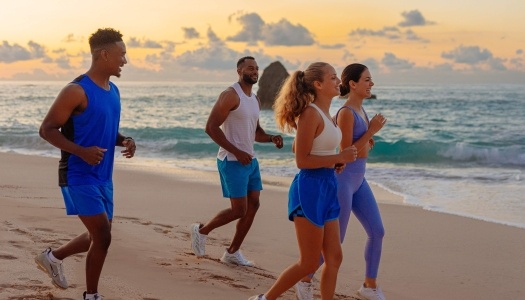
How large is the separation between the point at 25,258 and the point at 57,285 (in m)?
1.03

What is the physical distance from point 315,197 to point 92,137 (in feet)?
4.65

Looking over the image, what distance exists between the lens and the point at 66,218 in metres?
8.25

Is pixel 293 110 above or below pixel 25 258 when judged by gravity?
above

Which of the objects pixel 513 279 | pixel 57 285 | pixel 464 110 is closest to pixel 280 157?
pixel 513 279

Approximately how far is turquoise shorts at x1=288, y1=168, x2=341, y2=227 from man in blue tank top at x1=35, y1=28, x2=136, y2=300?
119 centimetres

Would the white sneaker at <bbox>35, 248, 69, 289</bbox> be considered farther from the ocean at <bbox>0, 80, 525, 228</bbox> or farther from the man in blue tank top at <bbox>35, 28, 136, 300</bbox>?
the ocean at <bbox>0, 80, 525, 228</bbox>

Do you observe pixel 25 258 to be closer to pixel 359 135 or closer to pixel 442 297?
pixel 359 135

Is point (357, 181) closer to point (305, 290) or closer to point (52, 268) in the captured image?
point (305, 290)

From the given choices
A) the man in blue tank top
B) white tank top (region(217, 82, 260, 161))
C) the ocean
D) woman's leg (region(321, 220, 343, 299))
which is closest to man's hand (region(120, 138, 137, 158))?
the man in blue tank top

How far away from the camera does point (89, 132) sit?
15.1 ft

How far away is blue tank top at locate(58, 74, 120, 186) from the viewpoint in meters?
4.57

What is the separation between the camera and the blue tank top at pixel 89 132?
4574mm

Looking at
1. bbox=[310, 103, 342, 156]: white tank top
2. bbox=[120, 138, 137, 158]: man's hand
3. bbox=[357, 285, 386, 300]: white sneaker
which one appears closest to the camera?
bbox=[310, 103, 342, 156]: white tank top

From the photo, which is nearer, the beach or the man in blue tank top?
the man in blue tank top
